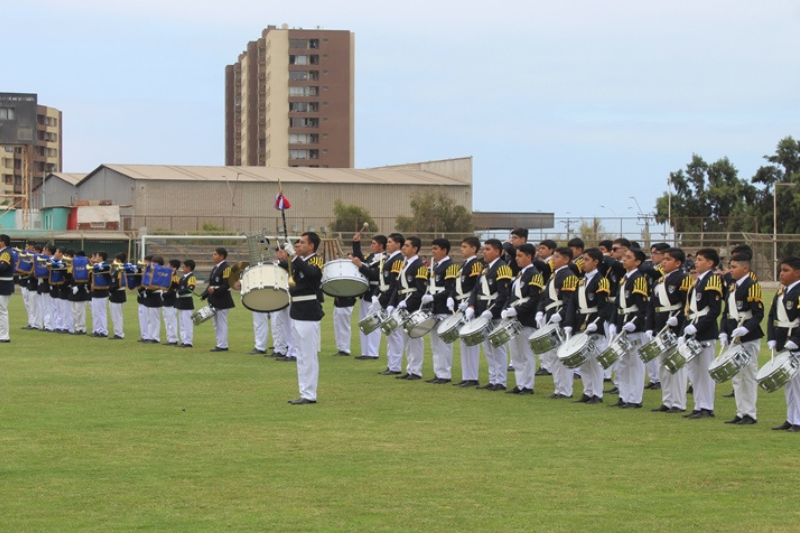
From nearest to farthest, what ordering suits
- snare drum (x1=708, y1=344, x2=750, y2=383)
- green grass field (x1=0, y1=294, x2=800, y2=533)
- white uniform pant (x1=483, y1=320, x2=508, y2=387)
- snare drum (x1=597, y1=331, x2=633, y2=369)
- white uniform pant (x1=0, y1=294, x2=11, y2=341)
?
green grass field (x1=0, y1=294, x2=800, y2=533) → snare drum (x1=708, y1=344, x2=750, y2=383) → snare drum (x1=597, y1=331, x2=633, y2=369) → white uniform pant (x1=483, y1=320, x2=508, y2=387) → white uniform pant (x1=0, y1=294, x2=11, y2=341)

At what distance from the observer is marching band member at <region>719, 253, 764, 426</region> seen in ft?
38.9

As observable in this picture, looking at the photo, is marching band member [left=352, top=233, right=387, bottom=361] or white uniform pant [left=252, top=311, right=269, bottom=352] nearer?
marching band member [left=352, top=233, right=387, bottom=361]

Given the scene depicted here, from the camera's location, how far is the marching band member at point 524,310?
14.6m

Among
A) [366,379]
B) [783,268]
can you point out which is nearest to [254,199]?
[366,379]

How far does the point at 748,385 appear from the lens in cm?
1190

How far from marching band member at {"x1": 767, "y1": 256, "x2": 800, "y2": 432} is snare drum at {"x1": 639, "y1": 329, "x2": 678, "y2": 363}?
1185 millimetres

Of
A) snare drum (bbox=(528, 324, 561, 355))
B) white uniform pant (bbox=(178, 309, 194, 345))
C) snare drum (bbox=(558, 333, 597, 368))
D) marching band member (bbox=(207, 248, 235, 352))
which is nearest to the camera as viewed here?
snare drum (bbox=(558, 333, 597, 368))

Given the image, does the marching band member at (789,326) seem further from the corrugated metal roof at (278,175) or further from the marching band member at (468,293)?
the corrugated metal roof at (278,175)

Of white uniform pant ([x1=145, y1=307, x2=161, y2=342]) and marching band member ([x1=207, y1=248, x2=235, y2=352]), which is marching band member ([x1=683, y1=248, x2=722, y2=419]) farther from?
white uniform pant ([x1=145, y1=307, x2=161, y2=342])

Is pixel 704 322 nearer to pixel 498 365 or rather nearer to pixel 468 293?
pixel 498 365

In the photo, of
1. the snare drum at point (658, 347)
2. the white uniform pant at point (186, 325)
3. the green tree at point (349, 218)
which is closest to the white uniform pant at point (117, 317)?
the white uniform pant at point (186, 325)

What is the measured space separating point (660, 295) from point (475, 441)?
11.9 ft

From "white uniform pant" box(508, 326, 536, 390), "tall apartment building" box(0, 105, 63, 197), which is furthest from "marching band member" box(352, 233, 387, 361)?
"tall apartment building" box(0, 105, 63, 197)

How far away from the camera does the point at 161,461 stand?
960 cm
